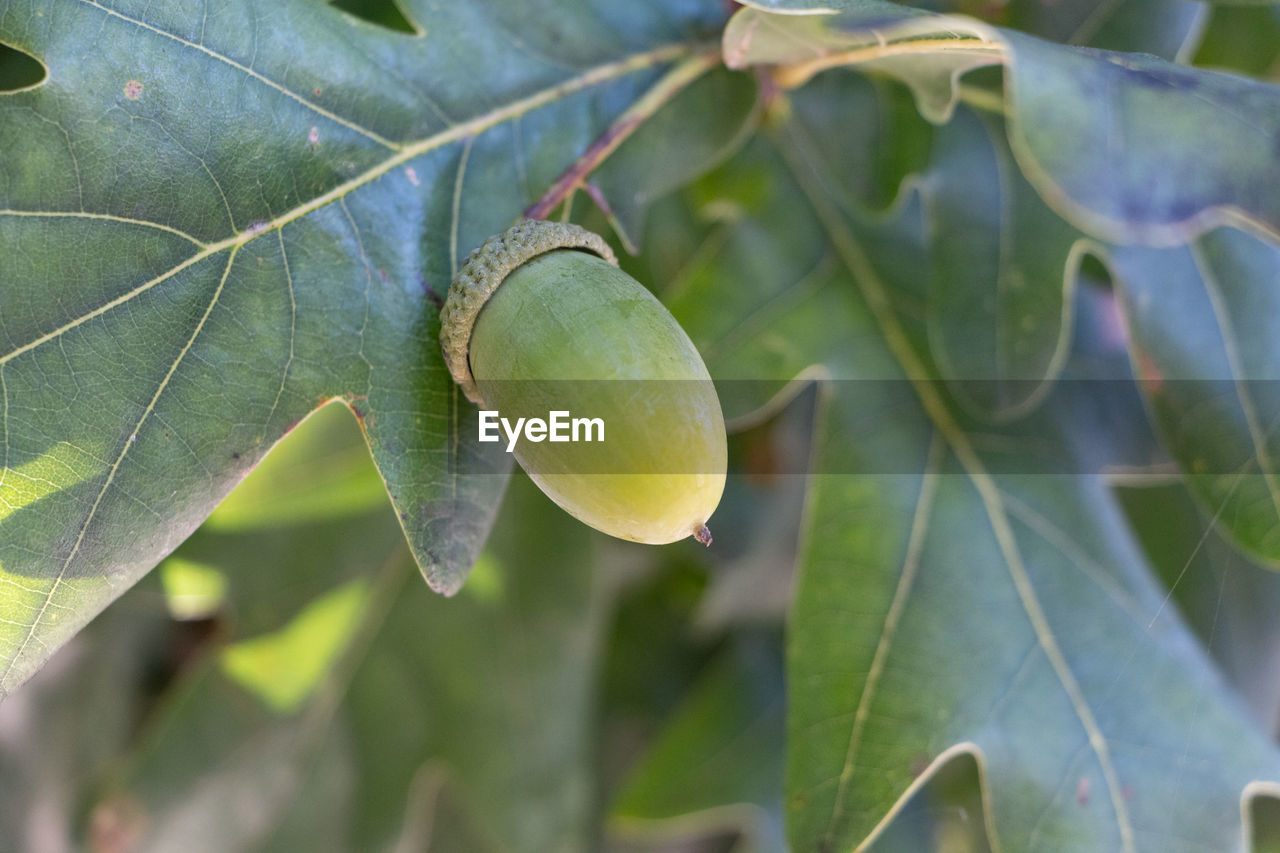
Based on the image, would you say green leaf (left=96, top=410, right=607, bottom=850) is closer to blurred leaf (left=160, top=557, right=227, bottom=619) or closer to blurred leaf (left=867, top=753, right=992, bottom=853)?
blurred leaf (left=160, top=557, right=227, bottom=619)

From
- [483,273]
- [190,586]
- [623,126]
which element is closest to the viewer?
[483,273]

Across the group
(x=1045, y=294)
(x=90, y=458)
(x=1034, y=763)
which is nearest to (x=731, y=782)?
(x=1034, y=763)

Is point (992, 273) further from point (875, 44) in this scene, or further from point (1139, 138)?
point (1139, 138)

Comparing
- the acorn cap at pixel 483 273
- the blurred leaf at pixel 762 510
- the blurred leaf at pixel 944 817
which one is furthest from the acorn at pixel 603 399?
the blurred leaf at pixel 944 817

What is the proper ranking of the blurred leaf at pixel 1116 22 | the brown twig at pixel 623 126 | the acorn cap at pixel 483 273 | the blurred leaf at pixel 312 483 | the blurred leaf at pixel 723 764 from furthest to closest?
1. the blurred leaf at pixel 723 764
2. the blurred leaf at pixel 312 483
3. the blurred leaf at pixel 1116 22
4. the brown twig at pixel 623 126
5. the acorn cap at pixel 483 273

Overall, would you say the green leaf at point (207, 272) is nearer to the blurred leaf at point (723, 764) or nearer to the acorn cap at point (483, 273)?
the acorn cap at point (483, 273)

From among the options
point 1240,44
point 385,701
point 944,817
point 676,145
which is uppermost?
point 1240,44

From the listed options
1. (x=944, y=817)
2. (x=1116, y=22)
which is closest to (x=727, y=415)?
(x=1116, y=22)

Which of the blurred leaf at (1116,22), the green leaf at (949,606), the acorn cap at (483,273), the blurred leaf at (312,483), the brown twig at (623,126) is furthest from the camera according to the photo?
the blurred leaf at (312,483)

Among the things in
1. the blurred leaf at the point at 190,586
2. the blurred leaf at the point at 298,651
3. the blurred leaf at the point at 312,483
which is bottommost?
the blurred leaf at the point at 298,651
